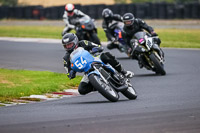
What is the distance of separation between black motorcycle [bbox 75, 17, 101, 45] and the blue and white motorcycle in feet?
33.3

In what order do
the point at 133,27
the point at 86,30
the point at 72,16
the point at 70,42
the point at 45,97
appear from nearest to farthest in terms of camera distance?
the point at 70,42, the point at 45,97, the point at 133,27, the point at 86,30, the point at 72,16

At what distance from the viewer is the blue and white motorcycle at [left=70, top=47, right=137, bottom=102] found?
29.8 feet

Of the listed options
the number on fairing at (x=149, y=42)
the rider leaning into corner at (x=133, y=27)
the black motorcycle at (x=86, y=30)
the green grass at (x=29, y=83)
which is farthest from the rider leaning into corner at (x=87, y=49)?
the black motorcycle at (x=86, y=30)

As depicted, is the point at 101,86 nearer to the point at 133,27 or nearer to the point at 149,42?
the point at 149,42

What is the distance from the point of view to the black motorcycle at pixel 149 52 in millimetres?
13742

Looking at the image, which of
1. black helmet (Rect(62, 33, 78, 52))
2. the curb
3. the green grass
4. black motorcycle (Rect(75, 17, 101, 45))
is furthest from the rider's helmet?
black helmet (Rect(62, 33, 78, 52))

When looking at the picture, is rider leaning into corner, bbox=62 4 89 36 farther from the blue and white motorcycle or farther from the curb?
the blue and white motorcycle

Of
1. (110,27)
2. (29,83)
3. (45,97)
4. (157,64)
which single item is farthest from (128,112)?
(110,27)

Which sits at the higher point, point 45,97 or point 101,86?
point 101,86

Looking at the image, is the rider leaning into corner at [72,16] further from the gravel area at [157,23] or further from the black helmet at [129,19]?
the gravel area at [157,23]

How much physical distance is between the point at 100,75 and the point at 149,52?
4.92m

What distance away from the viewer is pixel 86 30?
19.8 metres

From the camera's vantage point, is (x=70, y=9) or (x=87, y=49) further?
(x=70, y=9)

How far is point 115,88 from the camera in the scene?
9.44m
